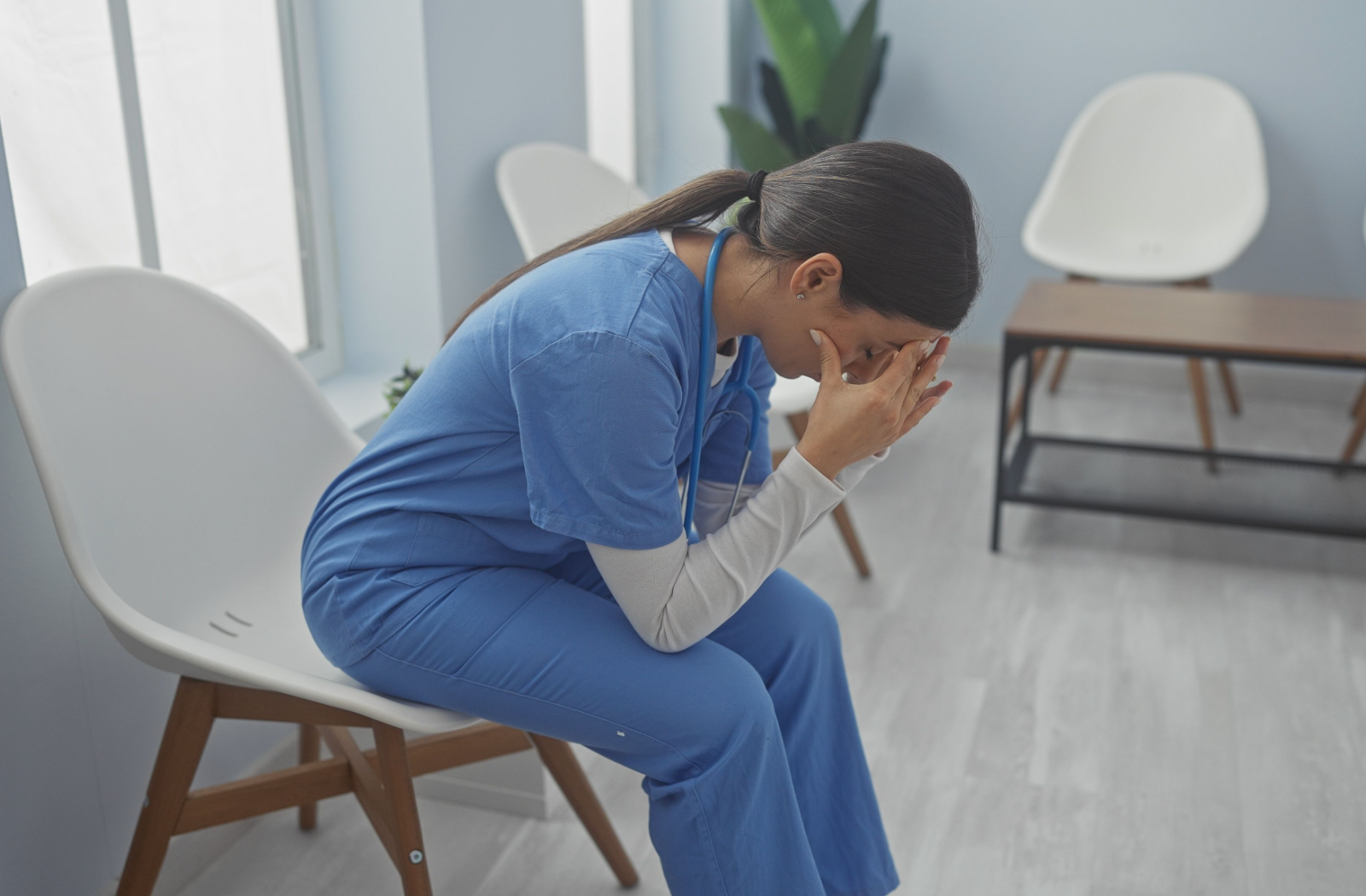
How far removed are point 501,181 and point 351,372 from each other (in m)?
0.43

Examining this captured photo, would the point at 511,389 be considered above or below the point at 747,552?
above

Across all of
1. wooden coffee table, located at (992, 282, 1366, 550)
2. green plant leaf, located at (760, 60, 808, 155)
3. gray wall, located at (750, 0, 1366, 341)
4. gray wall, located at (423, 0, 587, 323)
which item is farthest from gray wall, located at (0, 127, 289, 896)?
gray wall, located at (750, 0, 1366, 341)

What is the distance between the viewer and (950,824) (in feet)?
5.17

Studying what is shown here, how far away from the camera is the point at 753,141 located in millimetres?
3295

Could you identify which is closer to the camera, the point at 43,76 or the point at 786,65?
the point at 43,76

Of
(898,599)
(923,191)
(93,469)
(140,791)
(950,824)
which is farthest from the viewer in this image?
(898,599)

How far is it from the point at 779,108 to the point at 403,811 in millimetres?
2643

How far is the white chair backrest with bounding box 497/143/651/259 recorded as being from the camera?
2072mm

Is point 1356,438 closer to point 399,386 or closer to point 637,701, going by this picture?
point 399,386

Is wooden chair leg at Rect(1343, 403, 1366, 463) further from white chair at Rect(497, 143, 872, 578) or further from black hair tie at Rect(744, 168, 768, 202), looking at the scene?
black hair tie at Rect(744, 168, 768, 202)

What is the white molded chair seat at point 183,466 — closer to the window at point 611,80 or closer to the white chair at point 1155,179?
the window at point 611,80

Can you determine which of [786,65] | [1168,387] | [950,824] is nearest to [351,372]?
[950,824]

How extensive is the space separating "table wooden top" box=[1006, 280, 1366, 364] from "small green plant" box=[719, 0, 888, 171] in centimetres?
91

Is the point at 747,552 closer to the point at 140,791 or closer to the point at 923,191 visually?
the point at 923,191
